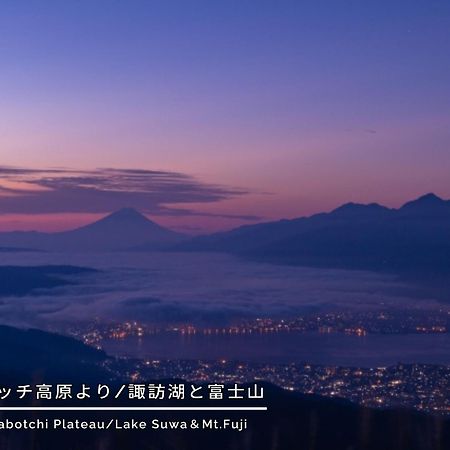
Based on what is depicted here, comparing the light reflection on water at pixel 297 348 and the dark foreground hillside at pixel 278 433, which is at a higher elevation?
the dark foreground hillside at pixel 278 433

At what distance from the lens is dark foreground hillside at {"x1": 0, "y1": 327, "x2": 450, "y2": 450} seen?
4.50 m

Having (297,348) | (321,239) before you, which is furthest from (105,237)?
(297,348)

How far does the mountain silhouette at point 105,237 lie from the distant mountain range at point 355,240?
6470 millimetres

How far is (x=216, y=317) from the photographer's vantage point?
1331 inches

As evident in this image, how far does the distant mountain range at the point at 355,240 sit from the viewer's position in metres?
67.2

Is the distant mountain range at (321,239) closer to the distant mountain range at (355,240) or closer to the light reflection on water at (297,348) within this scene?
the distant mountain range at (355,240)

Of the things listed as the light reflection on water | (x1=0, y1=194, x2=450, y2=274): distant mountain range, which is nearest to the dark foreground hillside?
the light reflection on water

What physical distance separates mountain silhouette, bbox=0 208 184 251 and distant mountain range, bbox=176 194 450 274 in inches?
255

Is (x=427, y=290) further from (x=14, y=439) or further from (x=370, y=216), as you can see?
(x=370, y=216)

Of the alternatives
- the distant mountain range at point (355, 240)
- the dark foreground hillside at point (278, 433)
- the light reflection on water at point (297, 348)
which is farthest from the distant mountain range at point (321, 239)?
→ the dark foreground hillside at point (278, 433)

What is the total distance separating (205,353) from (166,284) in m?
22.1

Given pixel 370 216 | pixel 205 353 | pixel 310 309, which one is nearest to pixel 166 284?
pixel 310 309

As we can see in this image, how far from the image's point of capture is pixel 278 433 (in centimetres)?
531

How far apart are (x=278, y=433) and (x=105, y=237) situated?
89106mm
